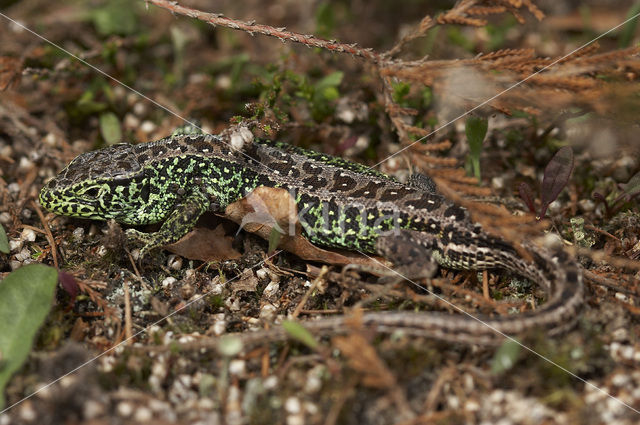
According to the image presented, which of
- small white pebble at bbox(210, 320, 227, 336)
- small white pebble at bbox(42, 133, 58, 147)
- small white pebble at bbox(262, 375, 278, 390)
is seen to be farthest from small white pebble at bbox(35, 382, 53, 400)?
small white pebble at bbox(42, 133, 58, 147)

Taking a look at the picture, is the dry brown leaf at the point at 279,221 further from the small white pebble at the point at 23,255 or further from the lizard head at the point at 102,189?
the small white pebble at the point at 23,255

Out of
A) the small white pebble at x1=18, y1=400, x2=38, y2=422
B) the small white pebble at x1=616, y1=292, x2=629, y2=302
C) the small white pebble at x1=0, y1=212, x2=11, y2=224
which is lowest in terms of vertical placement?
the small white pebble at x1=0, y1=212, x2=11, y2=224

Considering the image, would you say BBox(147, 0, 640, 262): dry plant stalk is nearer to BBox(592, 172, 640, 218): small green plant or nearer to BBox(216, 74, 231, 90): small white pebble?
BBox(592, 172, 640, 218): small green plant

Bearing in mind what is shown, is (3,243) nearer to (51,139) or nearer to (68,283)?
(68,283)

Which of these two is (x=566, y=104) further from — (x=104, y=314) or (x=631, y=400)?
(x=104, y=314)

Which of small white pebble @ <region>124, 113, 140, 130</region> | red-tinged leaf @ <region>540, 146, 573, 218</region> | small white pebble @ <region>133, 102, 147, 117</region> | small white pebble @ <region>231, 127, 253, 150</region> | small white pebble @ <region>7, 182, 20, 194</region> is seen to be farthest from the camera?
small white pebble @ <region>133, 102, 147, 117</region>

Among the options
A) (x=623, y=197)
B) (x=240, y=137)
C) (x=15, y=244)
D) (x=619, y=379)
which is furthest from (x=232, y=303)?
(x=623, y=197)

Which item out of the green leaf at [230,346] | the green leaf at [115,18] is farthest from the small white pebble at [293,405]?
the green leaf at [115,18]
